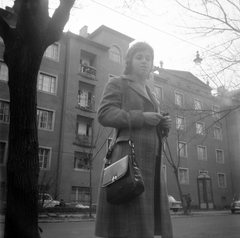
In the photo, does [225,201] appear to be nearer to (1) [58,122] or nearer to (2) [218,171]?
(2) [218,171]

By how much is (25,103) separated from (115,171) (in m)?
2.80

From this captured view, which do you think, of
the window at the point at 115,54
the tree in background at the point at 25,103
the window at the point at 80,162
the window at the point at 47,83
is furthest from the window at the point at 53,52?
the tree in background at the point at 25,103

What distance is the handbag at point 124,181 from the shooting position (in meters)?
1.89

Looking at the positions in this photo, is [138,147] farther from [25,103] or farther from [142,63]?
[25,103]

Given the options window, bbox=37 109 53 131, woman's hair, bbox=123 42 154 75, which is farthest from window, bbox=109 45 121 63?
woman's hair, bbox=123 42 154 75

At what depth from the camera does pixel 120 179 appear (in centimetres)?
193

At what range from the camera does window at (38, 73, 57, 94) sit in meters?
26.0

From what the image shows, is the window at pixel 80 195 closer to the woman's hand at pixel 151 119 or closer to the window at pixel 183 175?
the window at pixel 183 175

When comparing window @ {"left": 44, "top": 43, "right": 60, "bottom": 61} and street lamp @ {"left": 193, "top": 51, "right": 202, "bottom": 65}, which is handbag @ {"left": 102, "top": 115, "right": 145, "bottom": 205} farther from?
window @ {"left": 44, "top": 43, "right": 60, "bottom": 61}

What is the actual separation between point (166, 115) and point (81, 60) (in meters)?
28.6

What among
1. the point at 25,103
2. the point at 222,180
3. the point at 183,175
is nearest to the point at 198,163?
the point at 183,175

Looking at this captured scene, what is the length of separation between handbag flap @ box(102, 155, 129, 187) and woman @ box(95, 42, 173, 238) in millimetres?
109

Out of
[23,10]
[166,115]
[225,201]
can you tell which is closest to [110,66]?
[225,201]

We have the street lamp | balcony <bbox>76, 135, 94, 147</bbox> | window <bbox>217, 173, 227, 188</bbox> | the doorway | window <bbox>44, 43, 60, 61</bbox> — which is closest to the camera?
the street lamp
